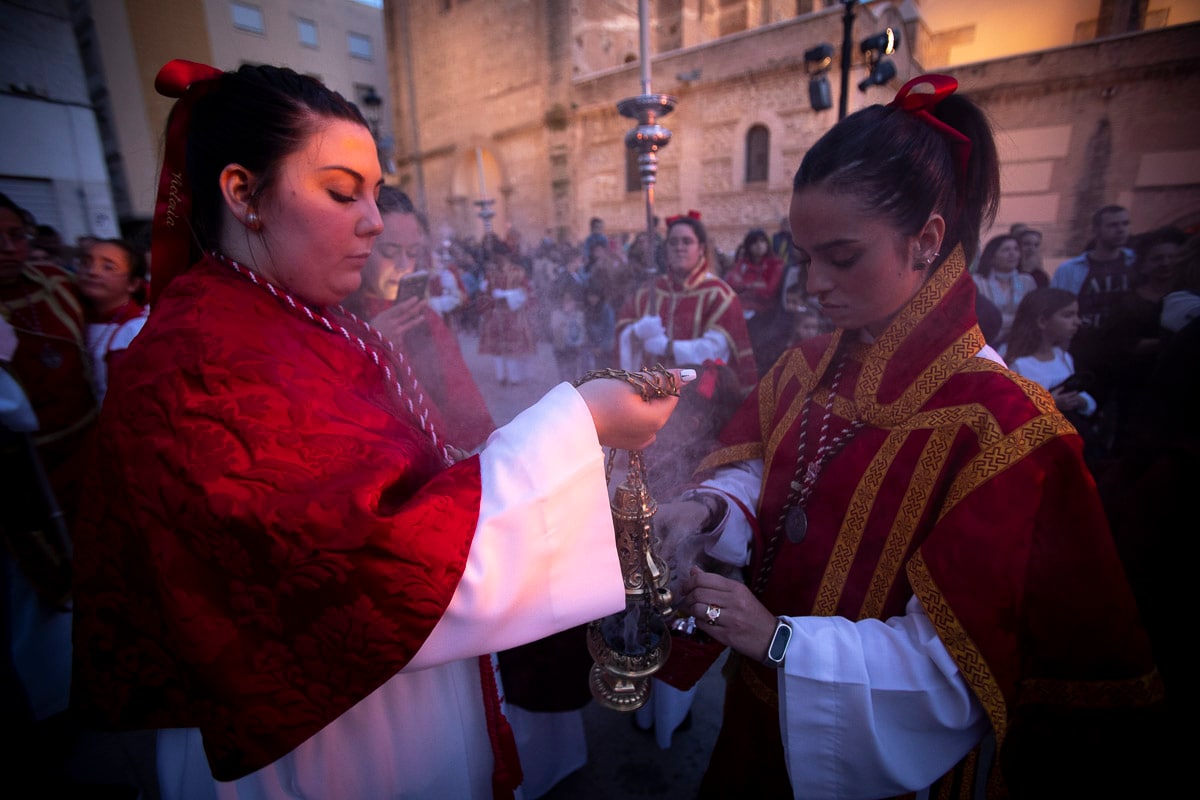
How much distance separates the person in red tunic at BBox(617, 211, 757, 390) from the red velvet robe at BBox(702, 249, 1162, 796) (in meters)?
2.82

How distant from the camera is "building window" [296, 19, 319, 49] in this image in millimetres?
1872

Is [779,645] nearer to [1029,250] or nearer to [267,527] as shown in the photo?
[267,527]

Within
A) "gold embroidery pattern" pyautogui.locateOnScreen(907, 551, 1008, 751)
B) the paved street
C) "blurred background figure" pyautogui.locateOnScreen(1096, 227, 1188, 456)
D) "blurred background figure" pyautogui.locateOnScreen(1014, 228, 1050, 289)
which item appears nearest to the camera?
"gold embroidery pattern" pyautogui.locateOnScreen(907, 551, 1008, 751)

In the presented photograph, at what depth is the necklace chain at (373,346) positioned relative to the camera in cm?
105

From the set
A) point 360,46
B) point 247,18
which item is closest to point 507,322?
point 360,46

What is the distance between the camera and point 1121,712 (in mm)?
1074

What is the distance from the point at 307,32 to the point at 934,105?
7.06ft

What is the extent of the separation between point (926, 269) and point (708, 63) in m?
18.3

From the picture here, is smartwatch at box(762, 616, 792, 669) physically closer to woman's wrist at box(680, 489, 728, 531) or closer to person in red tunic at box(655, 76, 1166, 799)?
person in red tunic at box(655, 76, 1166, 799)

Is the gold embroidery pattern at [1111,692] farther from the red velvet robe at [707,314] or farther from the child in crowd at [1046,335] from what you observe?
the red velvet robe at [707,314]

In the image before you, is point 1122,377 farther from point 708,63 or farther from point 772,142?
point 708,63

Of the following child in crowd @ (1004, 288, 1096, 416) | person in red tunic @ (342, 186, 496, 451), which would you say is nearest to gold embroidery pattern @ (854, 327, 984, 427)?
person in red tunic @ (342, 186, 496, 451)

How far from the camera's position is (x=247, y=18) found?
1.67 m

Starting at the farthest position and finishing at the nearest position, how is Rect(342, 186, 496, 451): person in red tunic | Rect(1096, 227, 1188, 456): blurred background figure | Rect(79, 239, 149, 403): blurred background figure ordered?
Rect(1096, 227, 1188, 456): blurred background figure < Rect(79, 239, 149, 403): blurred background figure < Rect(342, 186, 496, 451): person in red tunic
